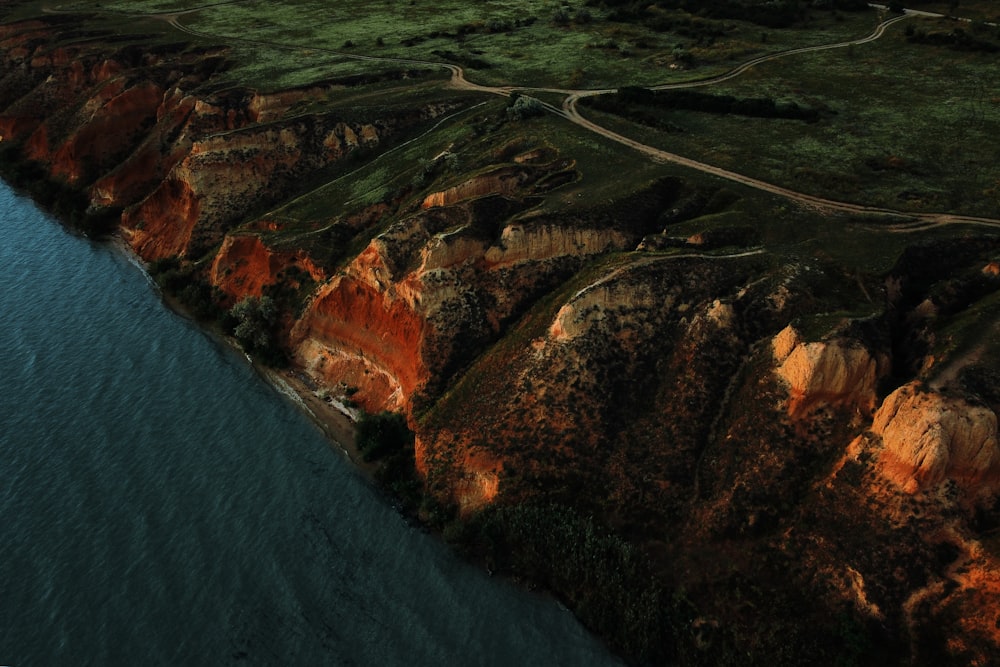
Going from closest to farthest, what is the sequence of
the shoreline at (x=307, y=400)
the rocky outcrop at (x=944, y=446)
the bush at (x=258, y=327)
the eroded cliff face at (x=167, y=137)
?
the rocky outcrop at (x=944, y=446) < the shoreline at (x=307, y=400) < the bush at (x=258, y=327) < the eroded cliff face at (x=167, y=137)

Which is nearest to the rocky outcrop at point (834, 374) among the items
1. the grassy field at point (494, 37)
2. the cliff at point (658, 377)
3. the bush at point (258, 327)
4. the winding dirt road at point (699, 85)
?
the cliff at point (658, 377)

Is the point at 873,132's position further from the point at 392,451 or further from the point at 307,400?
the point at 307,400

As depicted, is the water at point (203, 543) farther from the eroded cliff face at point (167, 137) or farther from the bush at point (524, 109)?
the bush at point (524, 109)

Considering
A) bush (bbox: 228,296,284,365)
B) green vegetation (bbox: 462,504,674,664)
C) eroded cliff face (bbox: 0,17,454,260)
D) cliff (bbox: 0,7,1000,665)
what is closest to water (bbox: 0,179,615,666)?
green vegetation (bbox: 462,504,674,664)

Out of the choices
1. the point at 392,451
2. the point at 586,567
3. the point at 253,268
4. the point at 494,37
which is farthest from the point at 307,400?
the point at 494,37

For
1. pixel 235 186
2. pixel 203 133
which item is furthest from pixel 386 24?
pixel 235 186

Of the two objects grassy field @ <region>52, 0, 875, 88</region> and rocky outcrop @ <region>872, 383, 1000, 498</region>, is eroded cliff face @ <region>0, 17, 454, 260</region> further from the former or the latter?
rocky outcrop @ <region>872, 383, 1000, 498</region>
